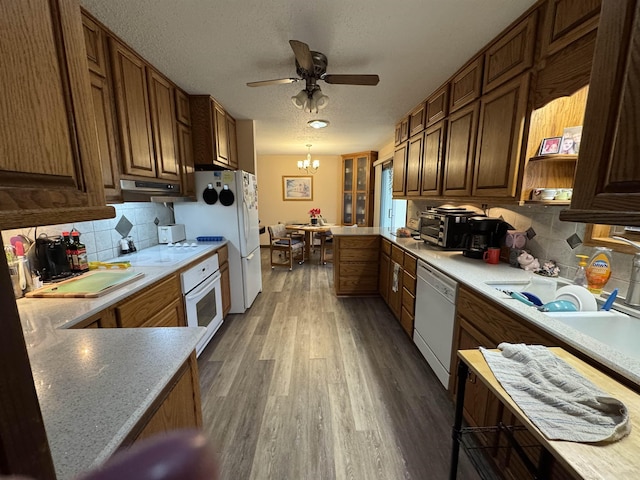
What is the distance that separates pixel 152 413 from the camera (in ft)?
2.40

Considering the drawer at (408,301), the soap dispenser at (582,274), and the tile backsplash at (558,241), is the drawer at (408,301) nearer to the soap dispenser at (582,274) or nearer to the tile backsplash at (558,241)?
the tile backsplash at (558,241)

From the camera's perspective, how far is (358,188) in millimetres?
5926

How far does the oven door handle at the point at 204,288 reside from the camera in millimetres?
2045

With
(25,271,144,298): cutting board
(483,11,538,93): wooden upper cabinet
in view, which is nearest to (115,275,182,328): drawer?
(25,271,144,298): cutting board

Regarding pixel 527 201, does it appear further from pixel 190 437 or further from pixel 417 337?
pixel 190 437

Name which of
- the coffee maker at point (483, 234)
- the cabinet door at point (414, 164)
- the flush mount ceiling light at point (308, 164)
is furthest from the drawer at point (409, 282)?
the flush mount ceiling light at point (308, 164)

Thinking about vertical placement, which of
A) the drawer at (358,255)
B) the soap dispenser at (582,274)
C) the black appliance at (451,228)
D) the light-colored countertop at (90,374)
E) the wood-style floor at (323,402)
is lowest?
the wood-style floor at (323,402)

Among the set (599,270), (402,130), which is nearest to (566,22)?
(599,270)

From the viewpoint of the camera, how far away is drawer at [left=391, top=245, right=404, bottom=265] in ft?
8.47

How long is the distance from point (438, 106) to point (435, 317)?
182 centimetres

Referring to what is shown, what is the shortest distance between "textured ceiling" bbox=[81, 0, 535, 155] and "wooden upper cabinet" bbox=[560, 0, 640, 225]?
103 cm

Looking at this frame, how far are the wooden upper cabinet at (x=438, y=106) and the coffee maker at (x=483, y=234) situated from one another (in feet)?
3.18

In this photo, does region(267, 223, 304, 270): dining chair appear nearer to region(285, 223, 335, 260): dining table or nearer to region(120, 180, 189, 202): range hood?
region(285, 223, 335, 260): dining table

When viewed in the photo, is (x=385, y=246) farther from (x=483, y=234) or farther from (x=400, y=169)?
(x=483, y=234)
